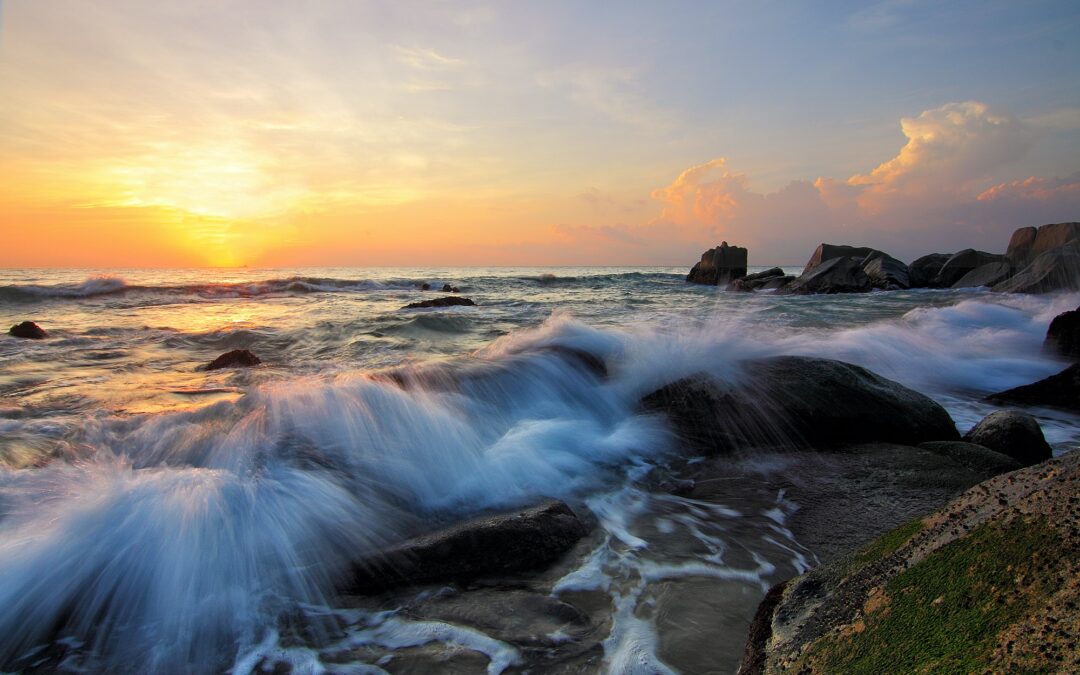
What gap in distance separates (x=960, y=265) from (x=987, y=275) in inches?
107

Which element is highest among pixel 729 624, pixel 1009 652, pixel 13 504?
pixel 1009 652

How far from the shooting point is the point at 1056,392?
566cm

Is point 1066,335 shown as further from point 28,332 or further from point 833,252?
point 833,252

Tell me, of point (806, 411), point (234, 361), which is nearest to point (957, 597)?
point (806, 411)

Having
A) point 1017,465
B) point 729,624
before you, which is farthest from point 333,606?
point 1017,465

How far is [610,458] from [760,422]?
1297mm

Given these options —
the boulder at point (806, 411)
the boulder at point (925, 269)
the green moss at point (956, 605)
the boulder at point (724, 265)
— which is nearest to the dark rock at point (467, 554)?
the green moss at point (956, 605)

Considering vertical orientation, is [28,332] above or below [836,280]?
below

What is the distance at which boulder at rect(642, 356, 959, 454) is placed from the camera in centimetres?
443

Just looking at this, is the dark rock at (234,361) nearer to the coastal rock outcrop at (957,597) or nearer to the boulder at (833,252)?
the coastal rock outcrop at (957,597)

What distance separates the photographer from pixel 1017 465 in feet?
12.7

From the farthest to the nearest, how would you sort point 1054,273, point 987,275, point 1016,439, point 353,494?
point 987,275 → point 1054,273 → point 1016,439 → point 353,494

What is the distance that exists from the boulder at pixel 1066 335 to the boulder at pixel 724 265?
86.9ft

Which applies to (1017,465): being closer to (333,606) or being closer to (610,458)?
(610,458)
